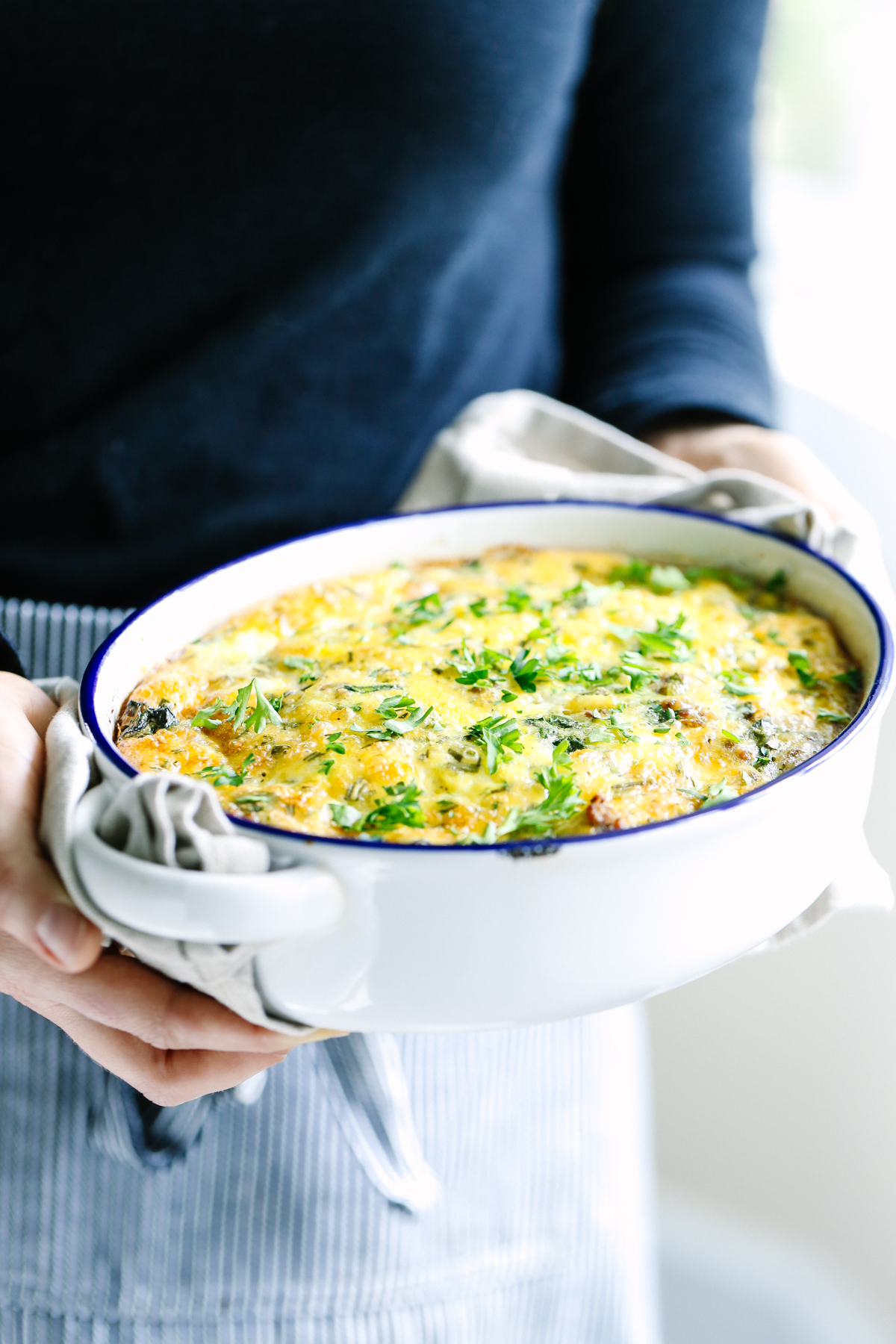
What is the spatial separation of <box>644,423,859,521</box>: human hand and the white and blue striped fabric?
644 millimetres

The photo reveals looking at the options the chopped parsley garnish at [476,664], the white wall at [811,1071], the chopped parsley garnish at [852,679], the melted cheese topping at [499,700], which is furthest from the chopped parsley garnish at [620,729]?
the white wall at [811,1071]

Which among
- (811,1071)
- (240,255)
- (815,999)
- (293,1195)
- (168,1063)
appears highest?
(240,255)

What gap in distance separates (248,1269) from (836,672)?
2.68ft

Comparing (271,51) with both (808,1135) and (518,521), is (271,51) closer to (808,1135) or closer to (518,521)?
(518,521)

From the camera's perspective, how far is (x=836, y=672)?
92 cm

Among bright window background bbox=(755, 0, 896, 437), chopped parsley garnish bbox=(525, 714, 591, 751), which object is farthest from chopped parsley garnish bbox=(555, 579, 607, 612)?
bright window background bbox=(755, 0, 896, 437)

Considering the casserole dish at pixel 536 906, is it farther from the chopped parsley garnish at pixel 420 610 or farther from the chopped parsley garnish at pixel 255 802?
the chopped parsley garnish at pixel 420 610

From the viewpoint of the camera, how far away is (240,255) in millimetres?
1101

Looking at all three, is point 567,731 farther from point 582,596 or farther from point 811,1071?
point 811,1071

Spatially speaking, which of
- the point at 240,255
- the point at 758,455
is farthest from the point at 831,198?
the point at 240,255

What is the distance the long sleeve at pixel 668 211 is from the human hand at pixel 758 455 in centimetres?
3

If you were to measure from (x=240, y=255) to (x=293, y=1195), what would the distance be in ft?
3.07

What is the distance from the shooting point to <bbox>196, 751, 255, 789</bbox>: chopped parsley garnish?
749mm

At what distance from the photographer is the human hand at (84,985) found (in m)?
0.62
